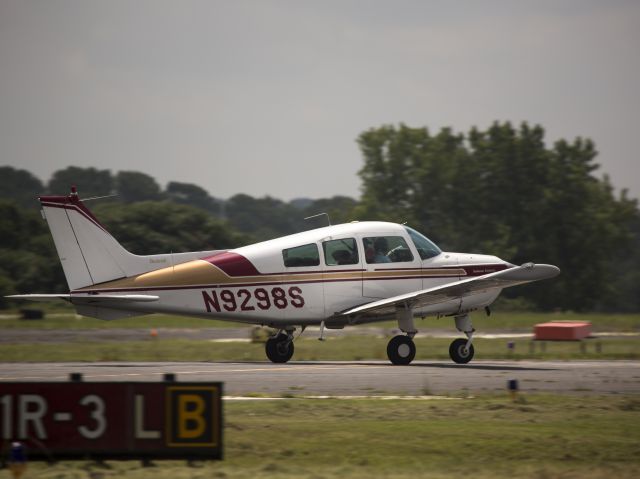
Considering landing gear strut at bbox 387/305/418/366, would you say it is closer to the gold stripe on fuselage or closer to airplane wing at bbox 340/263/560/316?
airplane wing at bbox 340/263/560/316

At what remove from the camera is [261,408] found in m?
16.7

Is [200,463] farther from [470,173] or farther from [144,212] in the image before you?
[470,173]

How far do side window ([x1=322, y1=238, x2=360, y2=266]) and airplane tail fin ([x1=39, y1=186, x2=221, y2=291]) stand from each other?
4757 mm

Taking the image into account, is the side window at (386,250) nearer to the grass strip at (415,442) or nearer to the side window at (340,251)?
the side window at (340,251)

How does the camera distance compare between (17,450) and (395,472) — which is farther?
(395,472)

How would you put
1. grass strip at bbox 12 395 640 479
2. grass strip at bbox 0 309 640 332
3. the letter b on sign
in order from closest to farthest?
the letter b on sign < grass strip at bbox 12 395 640 479 < grass strip at bbox 0 309 640 332

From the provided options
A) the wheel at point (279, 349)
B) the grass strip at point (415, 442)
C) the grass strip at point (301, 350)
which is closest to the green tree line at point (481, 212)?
the grass strip at point (301, 350)

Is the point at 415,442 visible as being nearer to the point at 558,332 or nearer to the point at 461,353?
the point at 461,353

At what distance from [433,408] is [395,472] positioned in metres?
4.67

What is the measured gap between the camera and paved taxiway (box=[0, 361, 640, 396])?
64.4 feet

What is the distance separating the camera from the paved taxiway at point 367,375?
64.4ft

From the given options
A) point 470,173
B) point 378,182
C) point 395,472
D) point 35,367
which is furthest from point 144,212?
point 395,472

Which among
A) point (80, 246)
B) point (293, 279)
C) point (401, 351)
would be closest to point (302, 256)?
point (293, 279)

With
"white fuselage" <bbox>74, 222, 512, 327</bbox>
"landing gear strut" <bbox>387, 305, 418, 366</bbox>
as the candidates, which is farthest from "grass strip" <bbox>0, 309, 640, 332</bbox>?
"landing gear strut" <bbox>387, 305, 418, 366</bbox>
